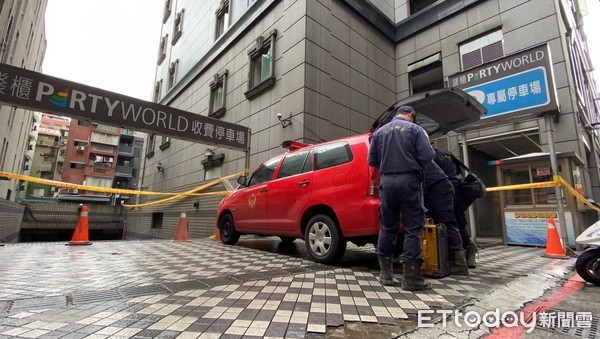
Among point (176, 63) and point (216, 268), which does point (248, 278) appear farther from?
point (176, 63)

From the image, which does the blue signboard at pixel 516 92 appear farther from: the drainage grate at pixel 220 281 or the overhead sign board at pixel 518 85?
the drainage grate at pixel 220 281

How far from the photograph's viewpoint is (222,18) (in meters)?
14.7

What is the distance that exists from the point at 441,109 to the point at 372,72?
7465 mm

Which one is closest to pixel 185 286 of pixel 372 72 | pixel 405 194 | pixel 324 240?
pixel 324 240

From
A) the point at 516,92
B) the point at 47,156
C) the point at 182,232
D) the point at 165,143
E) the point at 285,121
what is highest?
the point at 47,156

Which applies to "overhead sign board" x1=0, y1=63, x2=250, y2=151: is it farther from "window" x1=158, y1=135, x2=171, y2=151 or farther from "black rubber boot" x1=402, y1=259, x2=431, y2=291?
"window" x1=158, y1=135, x2=171, y2=151

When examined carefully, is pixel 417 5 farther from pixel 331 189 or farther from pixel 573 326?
pixel 573 326

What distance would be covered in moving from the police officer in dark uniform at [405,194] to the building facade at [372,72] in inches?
167

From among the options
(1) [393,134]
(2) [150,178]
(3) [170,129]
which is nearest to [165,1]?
(2) [150,178]

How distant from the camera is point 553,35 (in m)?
8.29

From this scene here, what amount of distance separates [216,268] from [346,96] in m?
7.75

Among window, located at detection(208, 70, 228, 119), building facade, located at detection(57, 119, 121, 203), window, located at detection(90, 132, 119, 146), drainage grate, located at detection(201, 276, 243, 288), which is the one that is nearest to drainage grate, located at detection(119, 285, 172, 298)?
drainage grate, located at detection(201, 276, 243, 288)

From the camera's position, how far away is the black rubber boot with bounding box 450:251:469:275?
11.5ft

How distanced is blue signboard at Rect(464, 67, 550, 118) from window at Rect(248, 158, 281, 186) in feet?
15.1
